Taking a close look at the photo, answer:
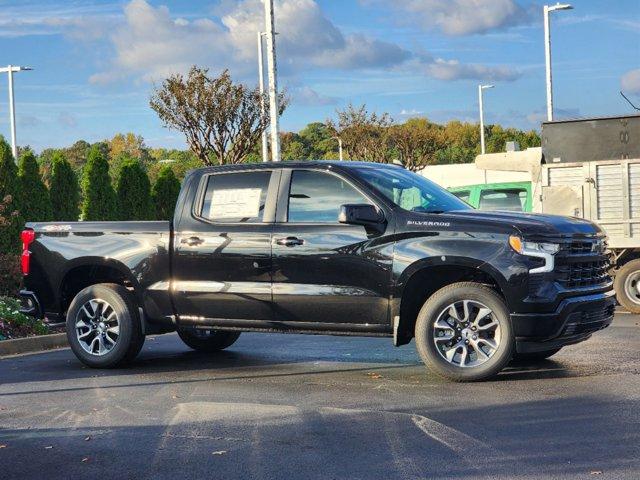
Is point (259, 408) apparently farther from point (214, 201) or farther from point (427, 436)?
point (214, 201)

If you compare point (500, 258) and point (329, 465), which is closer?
point (329, 465)

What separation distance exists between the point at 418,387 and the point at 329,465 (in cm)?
278

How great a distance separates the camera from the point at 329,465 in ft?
20.1

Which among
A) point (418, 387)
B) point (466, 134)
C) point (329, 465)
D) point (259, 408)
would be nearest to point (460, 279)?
point (418, 387)

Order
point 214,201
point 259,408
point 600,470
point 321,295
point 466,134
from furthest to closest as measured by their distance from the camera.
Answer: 1. point 466,134
2. point 214,201
3. point 321,295
4. point 259,408
5. point 600,470

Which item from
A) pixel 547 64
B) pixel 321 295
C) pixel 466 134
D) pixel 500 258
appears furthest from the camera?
pixel 466 134

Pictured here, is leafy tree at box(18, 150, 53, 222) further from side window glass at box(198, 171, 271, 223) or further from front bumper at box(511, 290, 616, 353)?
front bumper at box(511, 290, 616, 353)

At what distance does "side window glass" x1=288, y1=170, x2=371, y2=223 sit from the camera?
938 centimetres

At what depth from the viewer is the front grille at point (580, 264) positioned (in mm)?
8656

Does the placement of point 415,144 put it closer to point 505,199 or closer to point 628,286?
point 505,199

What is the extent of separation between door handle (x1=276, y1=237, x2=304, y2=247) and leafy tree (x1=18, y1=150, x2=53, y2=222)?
13.3 meters

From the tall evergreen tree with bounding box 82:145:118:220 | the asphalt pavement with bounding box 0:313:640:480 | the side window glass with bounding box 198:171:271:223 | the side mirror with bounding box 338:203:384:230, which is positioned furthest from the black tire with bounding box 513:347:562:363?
the tall evergreen tree with bounding box 82:145:118:220

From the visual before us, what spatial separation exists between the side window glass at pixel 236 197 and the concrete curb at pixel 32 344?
3.64 metres

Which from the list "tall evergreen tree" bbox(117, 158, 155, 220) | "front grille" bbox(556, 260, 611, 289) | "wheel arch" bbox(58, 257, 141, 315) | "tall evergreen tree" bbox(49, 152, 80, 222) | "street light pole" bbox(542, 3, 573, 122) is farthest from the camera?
"street light pole" bbox(542, 3, 573, 122)
